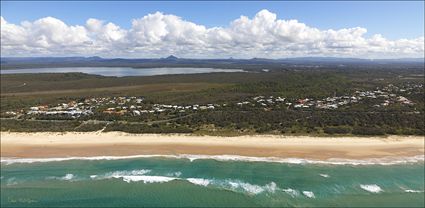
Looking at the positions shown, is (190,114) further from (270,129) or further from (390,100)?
(390,100)

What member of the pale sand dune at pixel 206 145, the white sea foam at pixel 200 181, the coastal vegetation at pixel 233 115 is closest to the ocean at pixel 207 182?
the white sea foam at pixel 200 181

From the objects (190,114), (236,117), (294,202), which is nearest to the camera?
(294,202)

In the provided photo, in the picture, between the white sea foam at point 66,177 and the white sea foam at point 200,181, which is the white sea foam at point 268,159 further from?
the white sea foam at point 200,181

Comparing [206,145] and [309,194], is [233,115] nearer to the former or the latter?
[206,145]

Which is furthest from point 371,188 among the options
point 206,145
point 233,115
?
point 233,115

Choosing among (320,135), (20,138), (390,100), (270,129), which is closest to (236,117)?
(270,129)

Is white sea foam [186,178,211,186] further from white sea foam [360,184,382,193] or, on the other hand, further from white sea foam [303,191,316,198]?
white sea foam [360,184,382,193]
